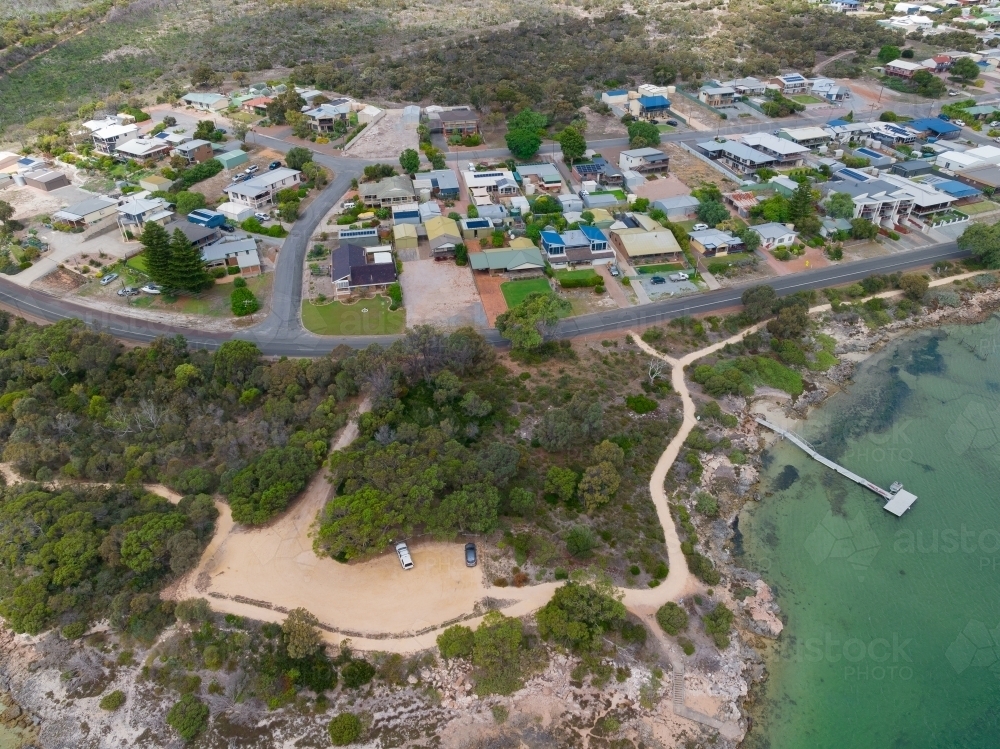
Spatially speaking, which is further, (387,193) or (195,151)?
(195,151)

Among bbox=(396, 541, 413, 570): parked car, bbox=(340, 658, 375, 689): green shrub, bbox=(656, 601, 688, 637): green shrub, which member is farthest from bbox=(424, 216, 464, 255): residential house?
bbox=(340, 658, 375, 689): green shrub

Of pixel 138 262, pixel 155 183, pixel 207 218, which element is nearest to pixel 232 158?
pixel 155 183

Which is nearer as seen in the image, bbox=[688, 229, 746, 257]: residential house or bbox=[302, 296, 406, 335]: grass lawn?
bbox=[302, 296, 406, 335]: grass lawn

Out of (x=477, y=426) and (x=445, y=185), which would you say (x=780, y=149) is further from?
(x=477, y=426)

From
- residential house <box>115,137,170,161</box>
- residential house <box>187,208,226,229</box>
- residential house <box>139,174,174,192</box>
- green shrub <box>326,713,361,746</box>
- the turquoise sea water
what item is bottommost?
the turquoise sea water

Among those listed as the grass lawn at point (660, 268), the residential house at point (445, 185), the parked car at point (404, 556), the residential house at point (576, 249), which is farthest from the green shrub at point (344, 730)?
the residential house at point (445, 185)

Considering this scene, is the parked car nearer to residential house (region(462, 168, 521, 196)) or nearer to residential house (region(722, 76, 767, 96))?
residential house (region(462, 168, 521, 196))
